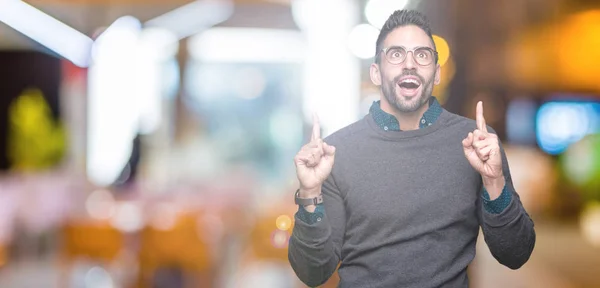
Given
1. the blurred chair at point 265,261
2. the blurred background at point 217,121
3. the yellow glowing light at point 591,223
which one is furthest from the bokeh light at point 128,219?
the yellow glowing light at point 591,223

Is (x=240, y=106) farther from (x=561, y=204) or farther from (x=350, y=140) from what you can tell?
(x=350, y=140)

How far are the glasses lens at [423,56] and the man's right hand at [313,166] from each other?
0.19 meters

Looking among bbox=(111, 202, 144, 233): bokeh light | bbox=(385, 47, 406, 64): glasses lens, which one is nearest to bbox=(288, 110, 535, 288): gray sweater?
bbox=(385, 47, 406, 64): glasses lens

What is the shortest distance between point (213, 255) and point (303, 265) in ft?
17.5

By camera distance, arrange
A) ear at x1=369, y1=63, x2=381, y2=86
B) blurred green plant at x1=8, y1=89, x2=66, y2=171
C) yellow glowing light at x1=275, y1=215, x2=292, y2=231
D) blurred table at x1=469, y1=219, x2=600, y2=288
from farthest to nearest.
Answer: blurred green plant at x1=8, y1=89, x2=66, y2=171, blurred table at x1=469, y1=219, x2=600, y2=288, yellow glowing light at x1=275, y1=215, x2=292, y2=231, ear at x1=369, y1=63, x2=381, y2=86

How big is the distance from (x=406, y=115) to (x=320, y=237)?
23 centimetres

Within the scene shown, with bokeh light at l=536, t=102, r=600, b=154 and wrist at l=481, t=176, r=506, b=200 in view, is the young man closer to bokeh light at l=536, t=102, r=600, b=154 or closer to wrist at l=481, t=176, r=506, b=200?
wrist at l=481, t=176, r=506, b=200

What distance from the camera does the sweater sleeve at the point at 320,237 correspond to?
120 centimetres

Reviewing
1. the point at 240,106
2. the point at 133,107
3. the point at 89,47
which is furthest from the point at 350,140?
the point at 240,106

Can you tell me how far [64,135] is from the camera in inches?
440

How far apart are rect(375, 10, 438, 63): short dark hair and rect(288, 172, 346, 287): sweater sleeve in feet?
0.75

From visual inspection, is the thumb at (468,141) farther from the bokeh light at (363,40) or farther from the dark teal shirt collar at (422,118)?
the bokeh light at (363,40)

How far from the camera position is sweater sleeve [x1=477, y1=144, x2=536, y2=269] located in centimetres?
118

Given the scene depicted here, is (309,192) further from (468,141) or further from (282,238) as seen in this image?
(282,238)
